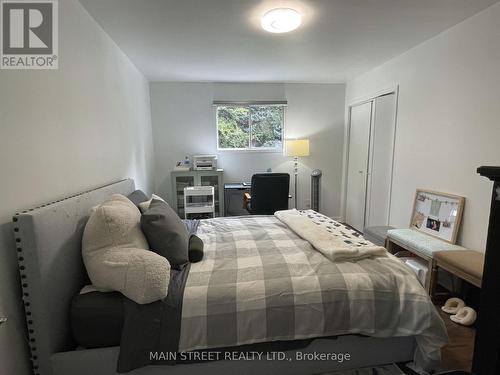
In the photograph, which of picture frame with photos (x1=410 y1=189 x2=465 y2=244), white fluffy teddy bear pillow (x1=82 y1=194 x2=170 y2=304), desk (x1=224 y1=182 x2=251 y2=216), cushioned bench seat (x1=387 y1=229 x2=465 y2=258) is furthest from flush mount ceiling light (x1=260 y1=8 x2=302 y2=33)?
desk (x1=224 y1=182 x2=251 y2=216)

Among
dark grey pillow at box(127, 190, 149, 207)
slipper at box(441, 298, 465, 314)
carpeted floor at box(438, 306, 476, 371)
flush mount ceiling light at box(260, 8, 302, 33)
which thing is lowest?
carpeted floor at box(438, 306, 476, 371)

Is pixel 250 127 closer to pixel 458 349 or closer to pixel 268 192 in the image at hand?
pixel 268 192

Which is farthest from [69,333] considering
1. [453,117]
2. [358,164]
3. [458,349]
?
[358,164]

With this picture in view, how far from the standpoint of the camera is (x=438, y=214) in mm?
2508

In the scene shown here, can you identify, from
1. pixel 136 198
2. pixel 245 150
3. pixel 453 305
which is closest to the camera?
pixel 453 305

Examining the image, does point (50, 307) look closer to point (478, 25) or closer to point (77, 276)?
point (77, 276)

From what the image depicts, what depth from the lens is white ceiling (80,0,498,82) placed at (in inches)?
77.0

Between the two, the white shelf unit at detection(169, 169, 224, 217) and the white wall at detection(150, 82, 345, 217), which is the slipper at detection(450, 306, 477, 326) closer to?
the white wall at detection(150, 82, 345, 217)

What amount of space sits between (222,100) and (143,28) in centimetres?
204

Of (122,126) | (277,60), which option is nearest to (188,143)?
(122,126)

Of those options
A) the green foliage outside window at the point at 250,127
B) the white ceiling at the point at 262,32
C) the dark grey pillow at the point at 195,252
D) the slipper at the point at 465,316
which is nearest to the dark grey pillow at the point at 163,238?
the dark grey pillow at the point at 195,252

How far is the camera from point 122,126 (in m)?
2.71

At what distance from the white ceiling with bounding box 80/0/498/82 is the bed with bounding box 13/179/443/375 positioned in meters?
1.55

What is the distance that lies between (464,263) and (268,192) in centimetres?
210
